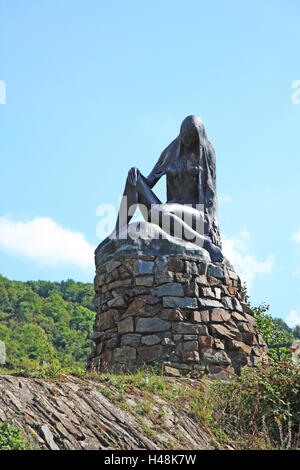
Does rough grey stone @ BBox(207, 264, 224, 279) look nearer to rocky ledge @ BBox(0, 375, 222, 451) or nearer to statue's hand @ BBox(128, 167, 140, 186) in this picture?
statue's hand @ BBox(128, 167, 140, 186)

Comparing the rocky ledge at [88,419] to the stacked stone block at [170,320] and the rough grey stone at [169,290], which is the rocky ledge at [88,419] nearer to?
the stacked stone block at [170,320]

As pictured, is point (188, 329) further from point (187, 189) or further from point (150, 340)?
point (187, 189)

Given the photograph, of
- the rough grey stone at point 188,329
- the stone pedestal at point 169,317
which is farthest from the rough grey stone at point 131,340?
the rough grey stone at point 188,329

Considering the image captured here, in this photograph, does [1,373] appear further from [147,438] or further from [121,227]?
[121,227]

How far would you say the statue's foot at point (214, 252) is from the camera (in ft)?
26.1

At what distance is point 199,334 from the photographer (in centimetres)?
707

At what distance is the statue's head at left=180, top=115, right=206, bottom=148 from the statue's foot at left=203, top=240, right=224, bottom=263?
5.29 ft

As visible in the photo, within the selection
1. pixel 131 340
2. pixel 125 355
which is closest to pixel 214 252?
pixel 131 340

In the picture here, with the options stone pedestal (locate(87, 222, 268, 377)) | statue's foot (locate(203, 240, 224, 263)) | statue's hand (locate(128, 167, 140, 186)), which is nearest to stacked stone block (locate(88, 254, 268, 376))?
stone pedestal (locate(87, 222, 268, 377))

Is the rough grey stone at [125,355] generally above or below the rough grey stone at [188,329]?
below

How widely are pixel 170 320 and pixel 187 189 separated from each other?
236cm

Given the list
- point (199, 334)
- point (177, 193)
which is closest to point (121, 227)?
→ point (177, 193)

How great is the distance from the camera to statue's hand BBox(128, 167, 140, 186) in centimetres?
845

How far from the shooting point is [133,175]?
848cm
